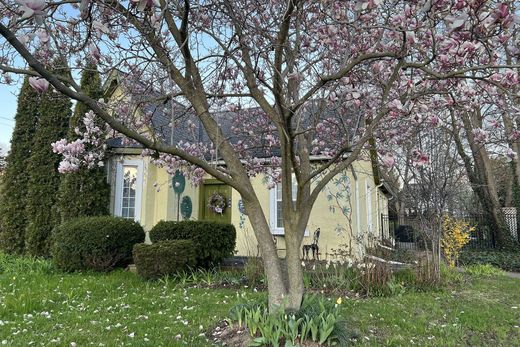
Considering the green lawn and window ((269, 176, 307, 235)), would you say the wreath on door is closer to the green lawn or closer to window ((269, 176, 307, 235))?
window ((269, 176, 307, 235))

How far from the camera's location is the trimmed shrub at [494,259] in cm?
1074

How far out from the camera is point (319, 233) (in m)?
9.97

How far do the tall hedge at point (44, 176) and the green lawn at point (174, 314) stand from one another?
3033 millimetres

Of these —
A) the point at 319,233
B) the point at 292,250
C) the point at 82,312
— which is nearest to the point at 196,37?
the point at 292,250

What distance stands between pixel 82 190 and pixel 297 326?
7.97m

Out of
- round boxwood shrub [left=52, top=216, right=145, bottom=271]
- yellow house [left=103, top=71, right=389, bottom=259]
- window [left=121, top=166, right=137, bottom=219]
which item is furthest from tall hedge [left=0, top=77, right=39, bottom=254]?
round boxwood shrub [left=52, top=216, right=145, bottom=271]

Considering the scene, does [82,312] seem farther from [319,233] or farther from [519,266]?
[519,266]

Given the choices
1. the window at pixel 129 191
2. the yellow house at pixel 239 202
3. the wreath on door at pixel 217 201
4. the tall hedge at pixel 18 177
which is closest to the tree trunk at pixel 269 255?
the yellow house at pixel 239 202

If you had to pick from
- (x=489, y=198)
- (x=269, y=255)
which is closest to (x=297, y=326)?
(x=269, y=255)

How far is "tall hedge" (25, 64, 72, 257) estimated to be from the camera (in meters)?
9.67

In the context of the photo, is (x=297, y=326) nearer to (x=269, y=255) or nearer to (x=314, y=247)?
(x=269, y=255)

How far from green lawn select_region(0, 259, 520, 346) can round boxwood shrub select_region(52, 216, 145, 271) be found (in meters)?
0.82

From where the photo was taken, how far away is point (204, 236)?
304 inches

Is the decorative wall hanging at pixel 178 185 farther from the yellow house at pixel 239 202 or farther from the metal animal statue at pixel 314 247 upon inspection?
the metal animal statue at pixel 314 247
